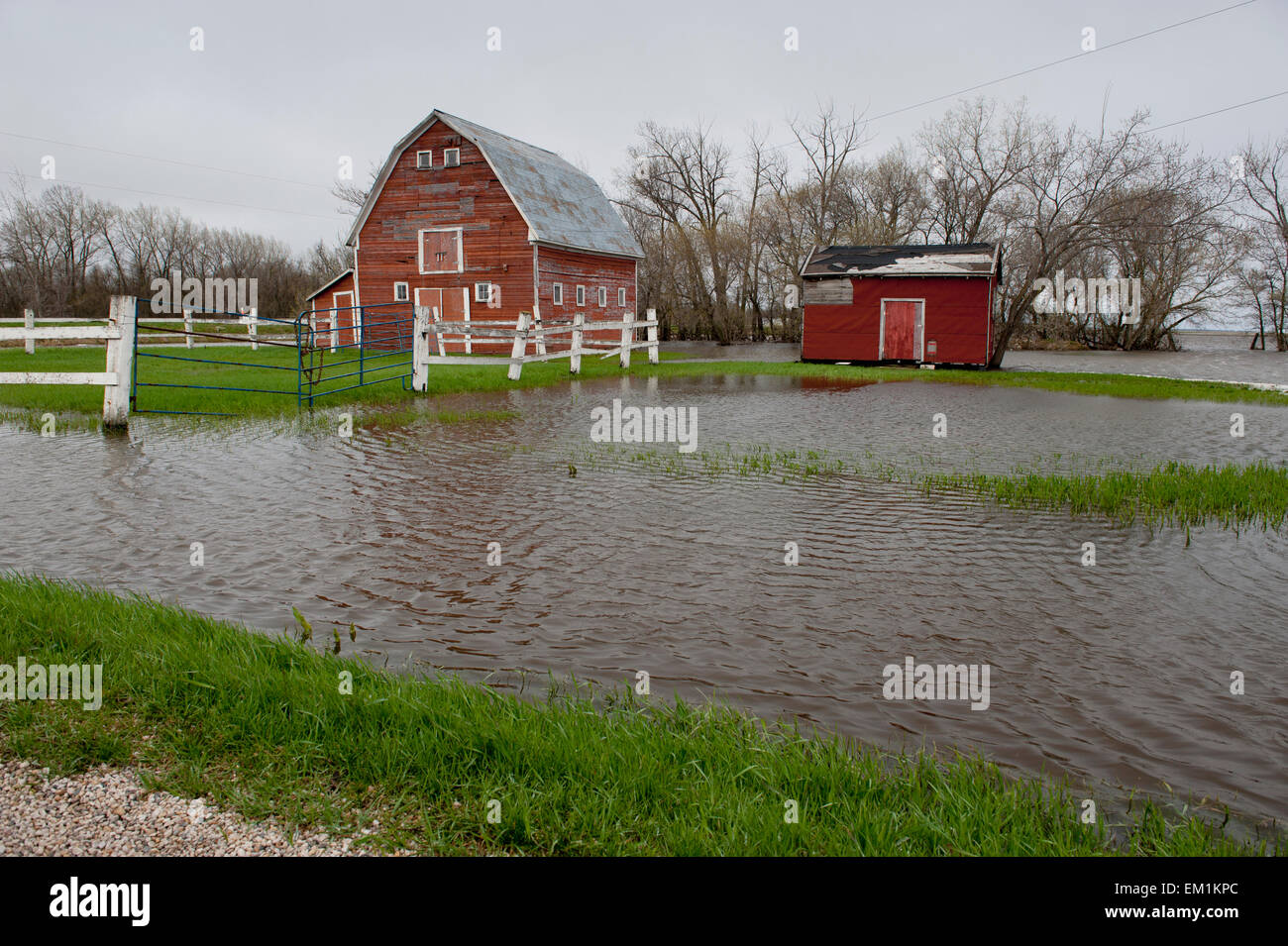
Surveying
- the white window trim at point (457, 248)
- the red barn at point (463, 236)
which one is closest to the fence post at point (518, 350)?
the red barn at point (463, 236)

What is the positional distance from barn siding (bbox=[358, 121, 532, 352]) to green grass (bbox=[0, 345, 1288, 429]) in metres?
3.63

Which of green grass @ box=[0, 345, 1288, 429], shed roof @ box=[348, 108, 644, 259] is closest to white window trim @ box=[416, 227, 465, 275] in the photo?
shed roof @ box=[348, 108, 644, 259]

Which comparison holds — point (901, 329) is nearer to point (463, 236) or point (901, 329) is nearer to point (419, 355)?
point (463, 236)

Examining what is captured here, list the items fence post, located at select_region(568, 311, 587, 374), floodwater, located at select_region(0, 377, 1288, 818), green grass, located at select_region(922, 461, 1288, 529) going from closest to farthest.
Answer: floodwater, located at select_region(0, 377, 1288, 818) < green grass, located at select_region(922, 461, 1288, 529) < fence post, located at select_region(568, 311, 587, 374)

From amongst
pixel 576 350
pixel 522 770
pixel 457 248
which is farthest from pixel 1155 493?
pixel 457 248

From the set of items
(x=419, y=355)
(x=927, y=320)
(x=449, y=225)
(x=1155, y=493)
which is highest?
(x=449, y=225)

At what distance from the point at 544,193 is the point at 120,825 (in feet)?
110

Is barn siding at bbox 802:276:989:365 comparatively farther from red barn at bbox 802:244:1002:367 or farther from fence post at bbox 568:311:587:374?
fence post at bbox 568:311:587:374

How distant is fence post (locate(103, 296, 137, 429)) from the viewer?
13.2 metres

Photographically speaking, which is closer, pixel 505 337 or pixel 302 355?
pixel 302 355

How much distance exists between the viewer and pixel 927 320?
33.8 m

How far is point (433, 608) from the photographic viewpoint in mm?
5965

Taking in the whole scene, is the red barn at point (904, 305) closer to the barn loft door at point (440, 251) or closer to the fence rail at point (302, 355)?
the fence rail at point (302, 355)
